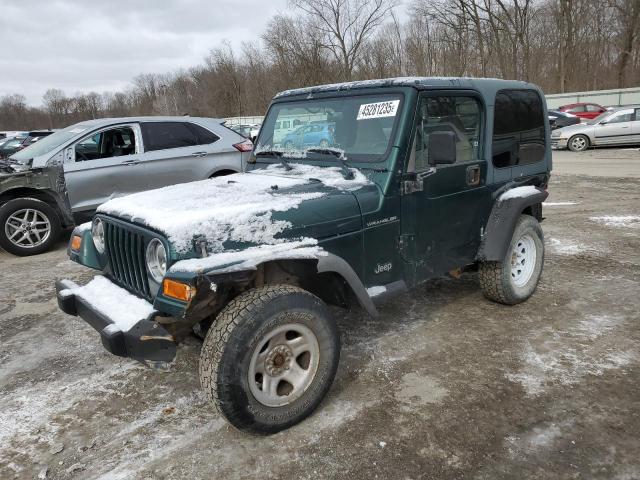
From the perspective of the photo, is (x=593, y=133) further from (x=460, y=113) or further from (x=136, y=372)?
(x=136, y=372)

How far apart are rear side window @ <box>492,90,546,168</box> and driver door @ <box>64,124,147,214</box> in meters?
5.04

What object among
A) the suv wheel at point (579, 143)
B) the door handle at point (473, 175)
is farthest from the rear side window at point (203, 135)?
the suv wheel at point (579, 143)

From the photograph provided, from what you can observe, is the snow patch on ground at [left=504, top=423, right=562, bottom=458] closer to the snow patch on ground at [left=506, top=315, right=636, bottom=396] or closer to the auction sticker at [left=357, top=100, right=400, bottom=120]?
the snow patch on ground at [left=506, top=315, right=636, bottom=396]

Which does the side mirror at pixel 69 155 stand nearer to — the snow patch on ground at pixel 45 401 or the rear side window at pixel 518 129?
the snow patch on ground at pixel 45 401

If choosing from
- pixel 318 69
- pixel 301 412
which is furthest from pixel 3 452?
pixel 318 69

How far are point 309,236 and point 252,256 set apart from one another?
45 centimetres

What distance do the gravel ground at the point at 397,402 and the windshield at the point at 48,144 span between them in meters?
2.91

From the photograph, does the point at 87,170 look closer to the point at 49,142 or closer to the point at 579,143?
the point at 49,142

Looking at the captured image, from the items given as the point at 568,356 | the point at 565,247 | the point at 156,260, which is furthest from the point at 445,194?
the point at 565,247

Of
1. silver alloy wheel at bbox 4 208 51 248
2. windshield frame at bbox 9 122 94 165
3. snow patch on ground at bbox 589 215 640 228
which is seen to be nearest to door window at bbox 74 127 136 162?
windshield frame at bbox 9 122 94 165

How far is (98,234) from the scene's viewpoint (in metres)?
3.52

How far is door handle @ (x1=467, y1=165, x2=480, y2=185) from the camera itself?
384cm

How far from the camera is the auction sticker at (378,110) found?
3377mm

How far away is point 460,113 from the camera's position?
12.5 feet
